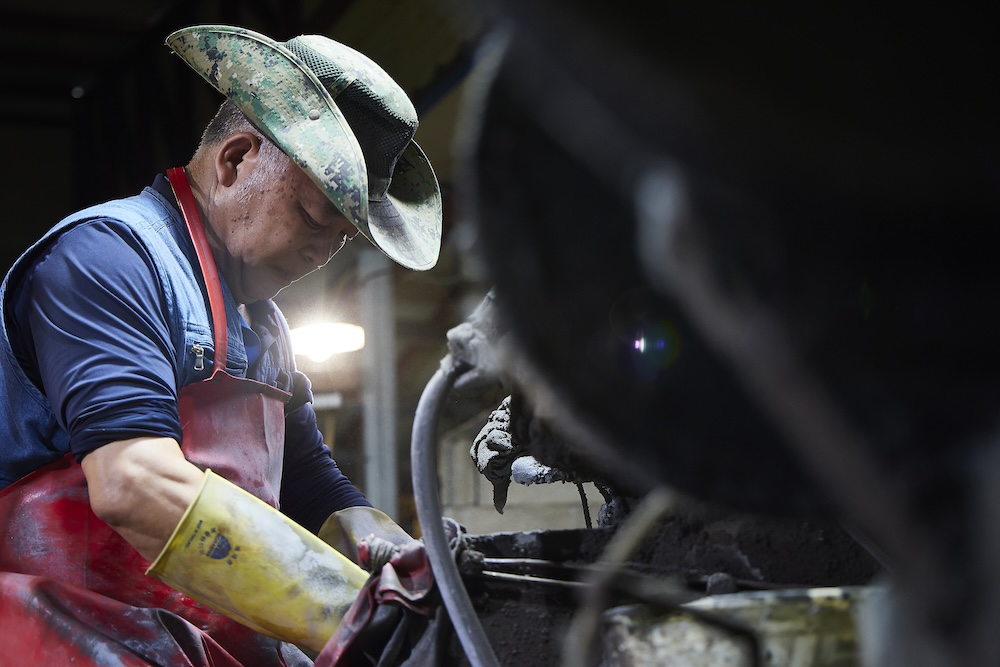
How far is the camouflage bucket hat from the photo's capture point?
1583 mm

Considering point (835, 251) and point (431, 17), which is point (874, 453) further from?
point (431, 17)

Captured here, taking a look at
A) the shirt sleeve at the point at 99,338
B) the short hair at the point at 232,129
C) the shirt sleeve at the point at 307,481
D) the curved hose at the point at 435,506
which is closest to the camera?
the curved hose at the point at 435,506

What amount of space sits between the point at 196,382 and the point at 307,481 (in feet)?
1.94

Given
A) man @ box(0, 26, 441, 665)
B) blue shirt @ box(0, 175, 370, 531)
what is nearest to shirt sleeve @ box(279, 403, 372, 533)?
man @ box(0, 26, 441, 665)

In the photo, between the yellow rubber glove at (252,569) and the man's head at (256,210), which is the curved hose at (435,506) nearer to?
the yellow rubber glove at (252,569)

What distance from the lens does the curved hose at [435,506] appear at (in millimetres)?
869

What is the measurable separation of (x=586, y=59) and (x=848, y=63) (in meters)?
0.16

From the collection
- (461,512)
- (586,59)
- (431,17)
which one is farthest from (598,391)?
(461,512)

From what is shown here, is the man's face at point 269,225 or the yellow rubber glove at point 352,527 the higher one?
the man's face at point 269,225

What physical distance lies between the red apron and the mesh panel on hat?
0.38 metres

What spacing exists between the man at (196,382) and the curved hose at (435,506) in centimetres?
36

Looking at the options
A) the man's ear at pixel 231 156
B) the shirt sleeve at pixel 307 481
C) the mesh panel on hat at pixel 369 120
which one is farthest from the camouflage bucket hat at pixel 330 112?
the shirt sleeve at pixel 307 481

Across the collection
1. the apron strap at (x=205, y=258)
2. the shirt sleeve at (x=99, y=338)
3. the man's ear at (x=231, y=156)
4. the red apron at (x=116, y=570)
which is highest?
the man's ear at (x=231, y=156)

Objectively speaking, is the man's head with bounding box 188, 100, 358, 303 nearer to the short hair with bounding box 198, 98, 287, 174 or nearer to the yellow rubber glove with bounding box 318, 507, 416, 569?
the short hair with bounding box 198, 98, 287, 174
